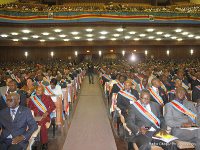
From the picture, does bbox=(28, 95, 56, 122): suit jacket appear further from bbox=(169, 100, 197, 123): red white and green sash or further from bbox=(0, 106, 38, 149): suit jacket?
bbox=(169, 100, 197, 123): red white and green sash

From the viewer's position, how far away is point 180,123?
2885 mm

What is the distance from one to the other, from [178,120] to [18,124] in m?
2.69

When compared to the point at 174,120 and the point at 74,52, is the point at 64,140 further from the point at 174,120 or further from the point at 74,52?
the point at 74,52

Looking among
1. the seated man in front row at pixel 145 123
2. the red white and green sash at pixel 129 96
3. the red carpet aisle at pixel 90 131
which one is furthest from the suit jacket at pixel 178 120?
the red carpet aisle at pixel 90 131

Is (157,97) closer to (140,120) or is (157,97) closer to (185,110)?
(185,110)

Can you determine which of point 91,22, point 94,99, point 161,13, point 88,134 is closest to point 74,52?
point 91,22

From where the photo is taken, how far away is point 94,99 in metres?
8.44

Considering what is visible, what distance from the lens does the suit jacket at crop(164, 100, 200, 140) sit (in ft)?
9.43

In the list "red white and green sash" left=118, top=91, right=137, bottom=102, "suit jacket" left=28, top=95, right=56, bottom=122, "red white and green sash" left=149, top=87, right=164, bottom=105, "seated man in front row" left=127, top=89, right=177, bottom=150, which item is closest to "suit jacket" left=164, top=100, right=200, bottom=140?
"seated man in front row" left=127, top=89, right=177, bottom=150

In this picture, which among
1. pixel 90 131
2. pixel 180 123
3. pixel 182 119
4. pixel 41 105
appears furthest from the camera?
pixel 90 131

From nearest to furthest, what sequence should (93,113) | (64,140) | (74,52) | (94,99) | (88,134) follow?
(64,140), (88,134), (93,113), (94,99), (74,52)

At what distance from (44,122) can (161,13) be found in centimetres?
1340

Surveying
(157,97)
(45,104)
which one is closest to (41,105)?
(45,104)

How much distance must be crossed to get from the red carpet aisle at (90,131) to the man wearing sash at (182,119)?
4.74ft
